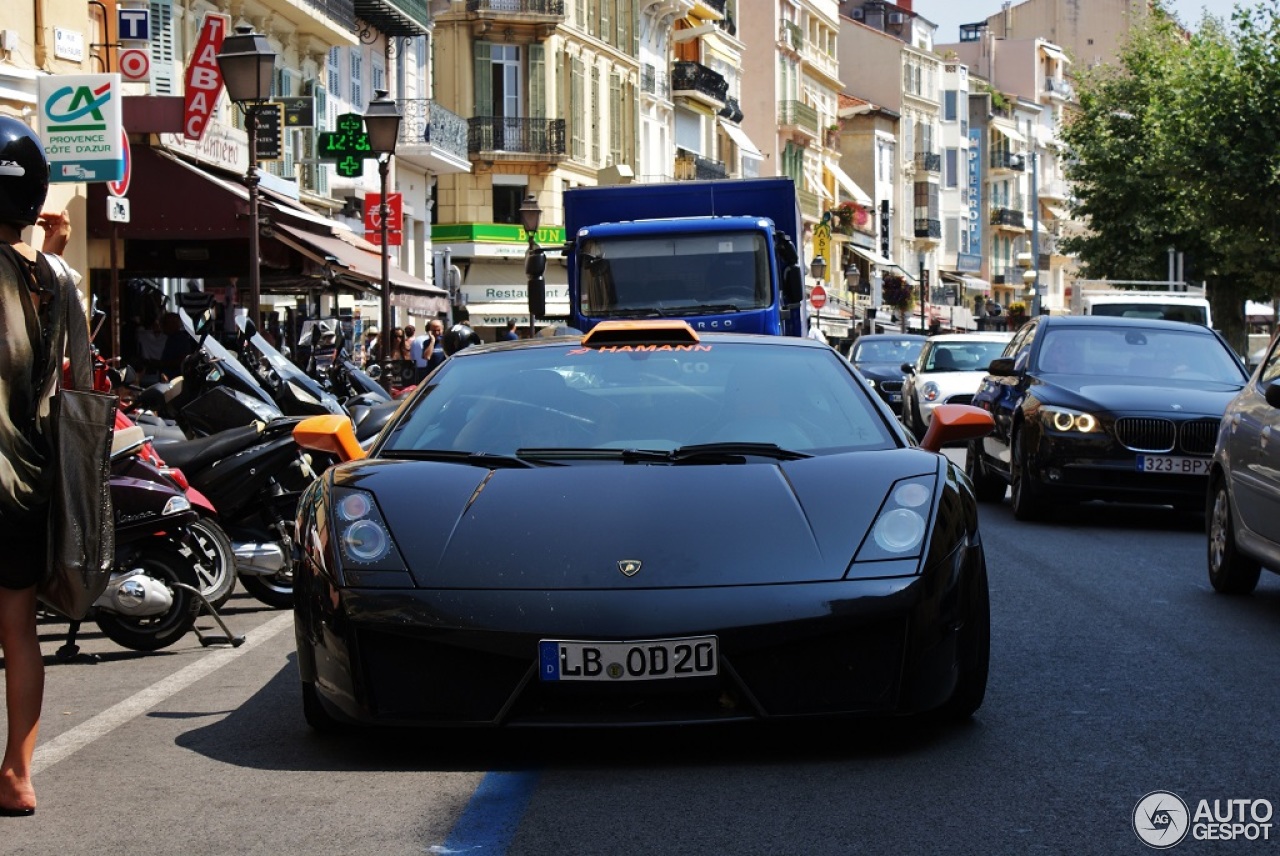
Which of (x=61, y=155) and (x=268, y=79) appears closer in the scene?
(x=61, y=155)

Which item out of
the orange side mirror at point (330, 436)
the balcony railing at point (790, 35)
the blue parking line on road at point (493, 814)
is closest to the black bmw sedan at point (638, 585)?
the blue parking line on road at point (493, 814)

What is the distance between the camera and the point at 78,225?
25750 millimetres

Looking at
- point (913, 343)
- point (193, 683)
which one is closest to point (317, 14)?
point (913, 343)

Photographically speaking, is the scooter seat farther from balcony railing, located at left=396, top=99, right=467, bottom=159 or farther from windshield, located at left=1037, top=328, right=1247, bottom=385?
balcony railing, located at left=396, top=99, right=467, bottom=159

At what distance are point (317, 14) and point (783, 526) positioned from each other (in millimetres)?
35157

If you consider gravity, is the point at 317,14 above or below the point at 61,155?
above

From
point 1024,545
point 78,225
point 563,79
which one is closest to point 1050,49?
point 563,79

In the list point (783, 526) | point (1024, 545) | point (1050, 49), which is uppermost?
point (1050, 49)

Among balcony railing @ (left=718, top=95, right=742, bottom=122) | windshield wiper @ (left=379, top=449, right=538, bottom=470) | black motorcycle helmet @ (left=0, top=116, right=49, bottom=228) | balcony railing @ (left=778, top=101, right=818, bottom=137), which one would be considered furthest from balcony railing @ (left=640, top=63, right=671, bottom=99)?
black motorcycle helmet @ (left=0, top=116, right=49, bottom=228)

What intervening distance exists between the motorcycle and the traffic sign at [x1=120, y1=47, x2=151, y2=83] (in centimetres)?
1776

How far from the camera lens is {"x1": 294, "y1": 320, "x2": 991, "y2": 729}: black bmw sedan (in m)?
6.06

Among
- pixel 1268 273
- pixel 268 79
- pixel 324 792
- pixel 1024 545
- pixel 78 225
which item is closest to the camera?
pixel 324 792

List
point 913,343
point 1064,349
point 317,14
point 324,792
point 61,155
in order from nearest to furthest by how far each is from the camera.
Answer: point 324,792
point 1064,349
point 61,155
point 913,343
point 317,14

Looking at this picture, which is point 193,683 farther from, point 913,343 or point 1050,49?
point 1050,49
